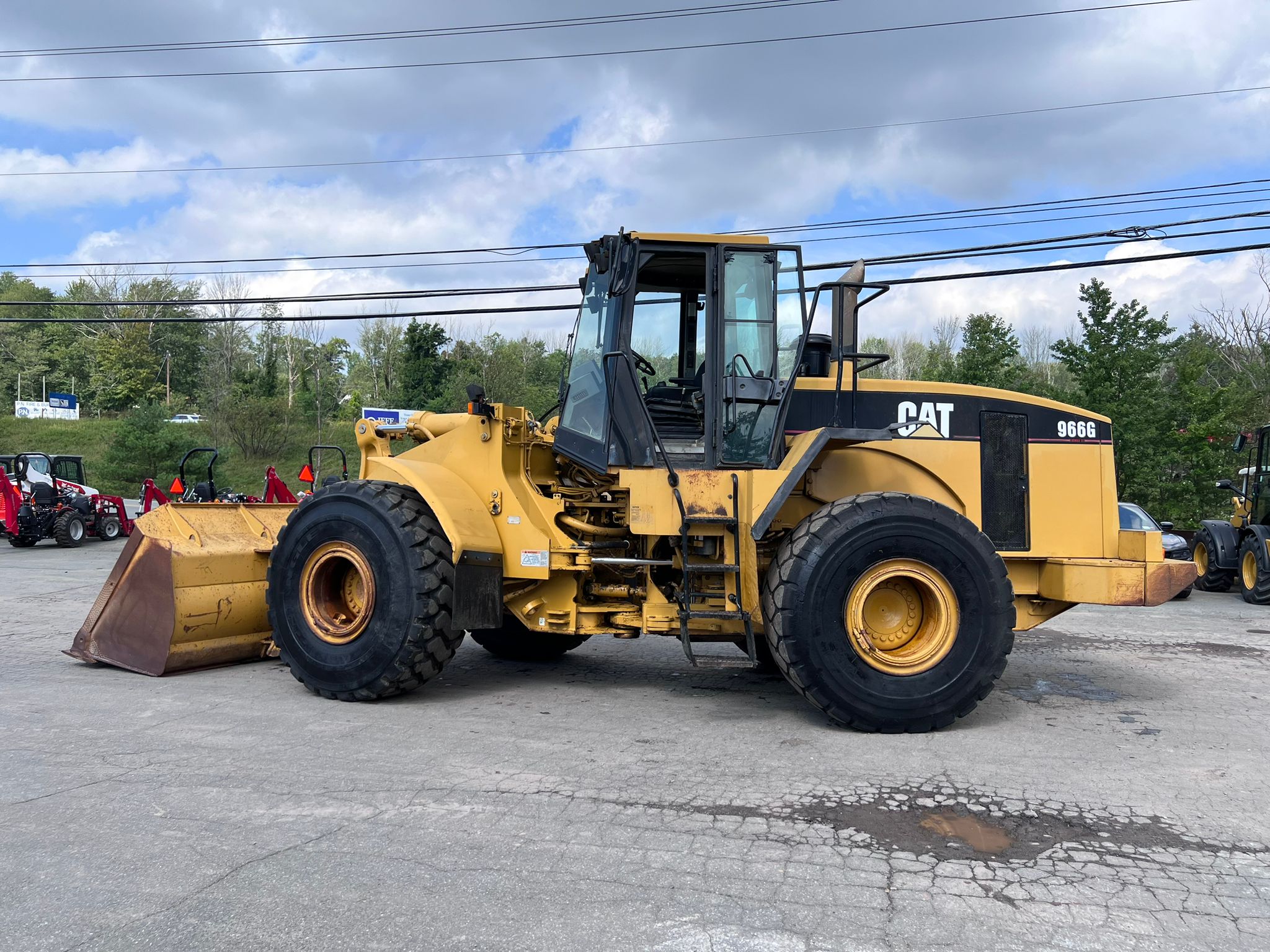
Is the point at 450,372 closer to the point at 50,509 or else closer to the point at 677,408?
the point at 50,509

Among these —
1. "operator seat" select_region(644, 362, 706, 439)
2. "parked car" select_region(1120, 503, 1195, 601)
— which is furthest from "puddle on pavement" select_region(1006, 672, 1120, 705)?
"parked car" select_region(1120, 503, 1195, 601)

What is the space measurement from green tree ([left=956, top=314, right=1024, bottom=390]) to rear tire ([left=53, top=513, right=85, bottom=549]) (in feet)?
72.4

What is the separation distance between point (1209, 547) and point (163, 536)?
1507 cm

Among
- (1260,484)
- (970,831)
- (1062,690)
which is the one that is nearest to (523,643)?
(1062,690)

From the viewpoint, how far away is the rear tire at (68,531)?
20938mm

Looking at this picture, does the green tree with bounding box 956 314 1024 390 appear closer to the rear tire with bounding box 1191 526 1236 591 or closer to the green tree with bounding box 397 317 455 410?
the rear tire with bounding box 1191 526 1236 591

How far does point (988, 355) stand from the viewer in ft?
82.3

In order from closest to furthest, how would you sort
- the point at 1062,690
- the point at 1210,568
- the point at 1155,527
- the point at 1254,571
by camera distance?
the point at 1062,690
the point at 1254,571
the point at 1155,527
the point at 1210,568

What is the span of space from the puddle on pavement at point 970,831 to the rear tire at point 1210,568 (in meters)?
13.2

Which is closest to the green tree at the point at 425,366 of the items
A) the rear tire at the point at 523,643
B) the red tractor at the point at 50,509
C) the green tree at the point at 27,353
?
the red tractor at the point at 50,509

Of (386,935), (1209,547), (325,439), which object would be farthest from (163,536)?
(325,439)

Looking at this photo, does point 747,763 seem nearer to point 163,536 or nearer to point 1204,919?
point 1204,919

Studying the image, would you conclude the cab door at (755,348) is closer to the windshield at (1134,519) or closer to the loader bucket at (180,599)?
the loader bucket at (180,599)

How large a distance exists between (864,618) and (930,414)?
5.00 ft
